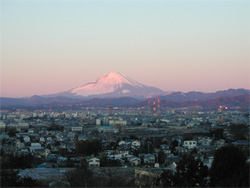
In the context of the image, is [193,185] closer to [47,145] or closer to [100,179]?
[100,179]

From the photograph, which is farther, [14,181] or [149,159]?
[149,159]

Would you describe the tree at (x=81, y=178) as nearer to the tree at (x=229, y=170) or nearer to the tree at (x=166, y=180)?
the tree at (x=166, y=180)

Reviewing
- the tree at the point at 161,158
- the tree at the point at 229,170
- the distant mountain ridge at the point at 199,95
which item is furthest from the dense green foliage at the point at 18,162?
the distant mountain ridge at the point at 199,95

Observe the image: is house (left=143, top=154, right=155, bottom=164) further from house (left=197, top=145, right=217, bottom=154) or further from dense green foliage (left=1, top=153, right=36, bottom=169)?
dense green foliage (left=1, top=153, right=36, bottom=169)

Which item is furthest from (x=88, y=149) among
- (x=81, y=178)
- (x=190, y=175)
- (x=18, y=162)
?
(x=190, y=175)

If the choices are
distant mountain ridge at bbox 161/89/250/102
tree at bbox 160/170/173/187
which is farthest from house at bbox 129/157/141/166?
distant mountain ridge at bbox 161/89/250/102

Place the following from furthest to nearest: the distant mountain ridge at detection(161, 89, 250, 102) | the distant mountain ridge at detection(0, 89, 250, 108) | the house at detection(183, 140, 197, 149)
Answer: the distant mountain ridge at detection(161, 89, 250, 102)
the distant mountain ridge at detection(0, 89, 250, 108)
the house at detection(183, 140, 197, 149)

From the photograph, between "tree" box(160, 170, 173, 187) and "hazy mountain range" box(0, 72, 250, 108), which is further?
"hazy mountain range" box(0, 72, 250, 108)

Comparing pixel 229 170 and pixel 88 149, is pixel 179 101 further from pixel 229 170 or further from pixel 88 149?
pixel 229 170

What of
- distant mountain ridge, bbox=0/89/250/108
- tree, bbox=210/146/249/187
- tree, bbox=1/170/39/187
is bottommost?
tree, bbox=1/170/39/187
